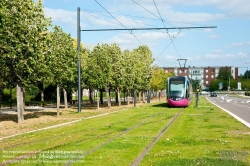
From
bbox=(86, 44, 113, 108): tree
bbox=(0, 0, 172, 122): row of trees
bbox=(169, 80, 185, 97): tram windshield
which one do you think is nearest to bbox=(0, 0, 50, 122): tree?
bbox=(0, 0, 172, 122): row of trees

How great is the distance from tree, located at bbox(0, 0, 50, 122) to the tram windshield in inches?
746

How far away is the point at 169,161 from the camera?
9.21 m

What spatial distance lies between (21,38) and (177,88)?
68.6 feet

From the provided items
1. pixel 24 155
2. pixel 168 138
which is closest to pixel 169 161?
pixel 24 155

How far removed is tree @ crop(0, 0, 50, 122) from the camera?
20.8 meters

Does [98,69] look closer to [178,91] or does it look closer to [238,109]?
[178,91]

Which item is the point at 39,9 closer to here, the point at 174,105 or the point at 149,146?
the point at 149,146

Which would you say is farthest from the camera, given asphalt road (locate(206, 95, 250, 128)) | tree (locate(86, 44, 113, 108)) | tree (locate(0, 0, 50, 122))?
tree (locate(86, 44, 113, 108))

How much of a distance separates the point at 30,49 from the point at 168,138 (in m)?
10.6

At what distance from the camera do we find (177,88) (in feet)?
127

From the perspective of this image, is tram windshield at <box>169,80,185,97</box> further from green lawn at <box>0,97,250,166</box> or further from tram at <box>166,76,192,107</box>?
green lawn at <box>0,97,250,166</box>

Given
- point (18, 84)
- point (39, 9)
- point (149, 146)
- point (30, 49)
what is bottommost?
point (149, 146)

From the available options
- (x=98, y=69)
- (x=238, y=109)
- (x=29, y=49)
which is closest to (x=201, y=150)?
(x=29, y=49)

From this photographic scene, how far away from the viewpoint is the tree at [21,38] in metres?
20.8
